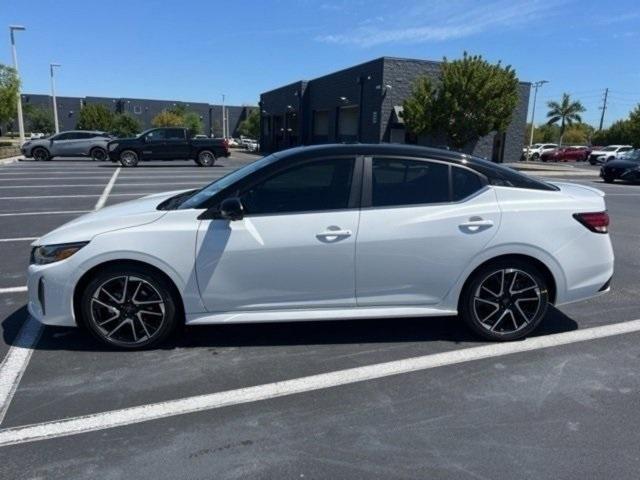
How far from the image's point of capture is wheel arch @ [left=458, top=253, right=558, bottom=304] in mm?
4105

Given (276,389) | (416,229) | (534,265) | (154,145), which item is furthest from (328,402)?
(154,145)

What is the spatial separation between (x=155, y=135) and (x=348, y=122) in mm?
17143

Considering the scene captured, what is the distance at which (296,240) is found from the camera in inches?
151

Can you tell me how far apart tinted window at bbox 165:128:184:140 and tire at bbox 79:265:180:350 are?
2134 cm

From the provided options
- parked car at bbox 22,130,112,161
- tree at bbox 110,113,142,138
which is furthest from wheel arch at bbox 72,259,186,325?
tree at bbox 110,113,142,138

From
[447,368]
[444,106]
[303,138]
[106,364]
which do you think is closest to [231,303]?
[106,364]

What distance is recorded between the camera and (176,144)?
24.0 m

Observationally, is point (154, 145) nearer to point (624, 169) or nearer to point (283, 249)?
point (624, 169)

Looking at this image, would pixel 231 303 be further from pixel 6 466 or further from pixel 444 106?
pixel 444 106

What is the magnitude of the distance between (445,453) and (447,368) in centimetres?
103

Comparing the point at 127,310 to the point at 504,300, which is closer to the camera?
the point at 127,310

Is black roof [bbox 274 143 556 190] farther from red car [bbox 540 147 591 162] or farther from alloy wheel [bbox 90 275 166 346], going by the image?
red car [bbox 540 147 591 162]

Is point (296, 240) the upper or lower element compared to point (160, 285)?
upper

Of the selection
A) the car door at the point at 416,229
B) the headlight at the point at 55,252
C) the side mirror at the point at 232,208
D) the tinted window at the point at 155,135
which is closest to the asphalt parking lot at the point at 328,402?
the car door at the point at 416,229
